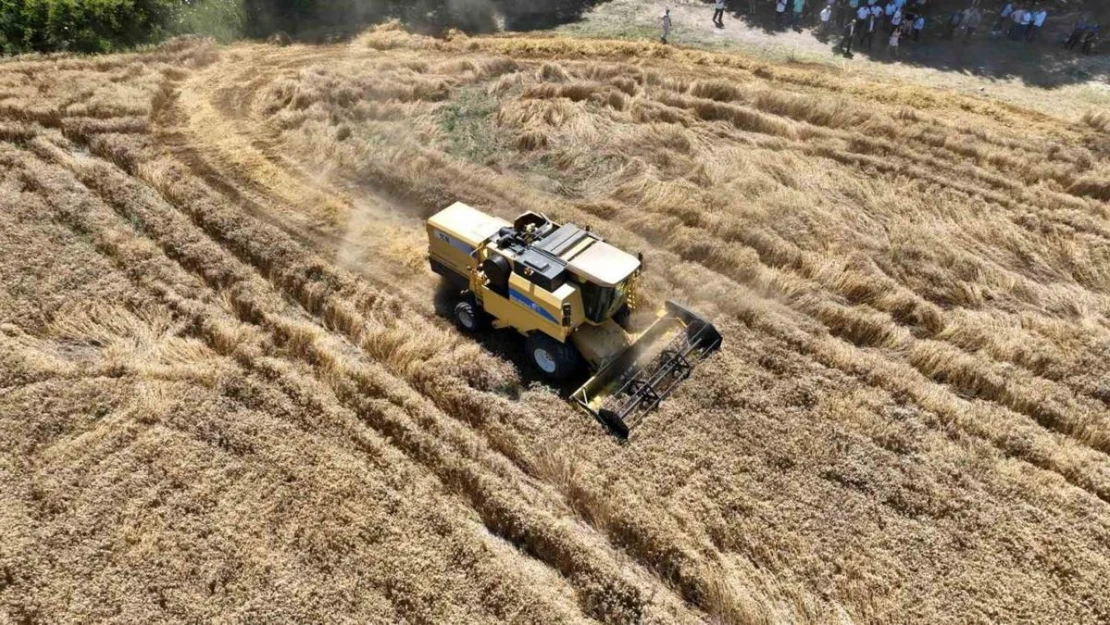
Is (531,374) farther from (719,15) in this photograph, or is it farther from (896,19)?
(896,19)

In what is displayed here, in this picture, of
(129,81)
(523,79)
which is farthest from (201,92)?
(523,79)

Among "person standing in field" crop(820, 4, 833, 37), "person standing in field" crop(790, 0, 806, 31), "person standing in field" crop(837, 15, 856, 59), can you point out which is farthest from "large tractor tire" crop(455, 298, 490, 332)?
"person standing in field" crop(790, 0, 806, 31)

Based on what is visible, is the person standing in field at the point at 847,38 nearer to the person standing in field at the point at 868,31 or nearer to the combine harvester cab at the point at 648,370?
the person standing in field at the point at 868,31

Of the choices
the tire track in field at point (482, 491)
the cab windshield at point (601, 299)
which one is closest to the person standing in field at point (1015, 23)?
the cab windshield at point (601, 299)

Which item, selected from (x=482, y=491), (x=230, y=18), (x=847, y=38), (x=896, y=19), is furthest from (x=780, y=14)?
(x=482, y=491)

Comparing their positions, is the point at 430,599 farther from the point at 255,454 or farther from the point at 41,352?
the point at 41,352

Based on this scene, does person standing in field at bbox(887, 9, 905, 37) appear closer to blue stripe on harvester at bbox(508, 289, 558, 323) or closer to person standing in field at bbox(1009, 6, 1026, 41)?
person standing in field at bbox(1009, 6, 1026, 41)
